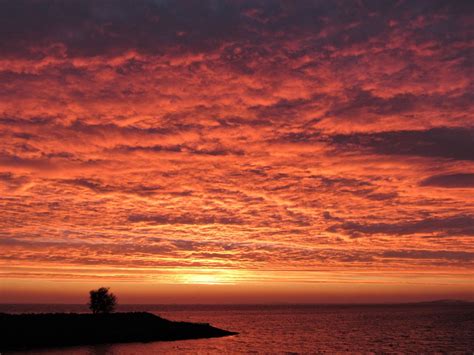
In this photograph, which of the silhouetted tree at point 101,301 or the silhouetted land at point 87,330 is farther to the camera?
the silhouetted tree at point 101,301

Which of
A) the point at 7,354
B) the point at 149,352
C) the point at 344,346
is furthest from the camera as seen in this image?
the point at 344,346

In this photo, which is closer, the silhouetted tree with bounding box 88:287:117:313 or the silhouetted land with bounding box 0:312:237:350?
the silhouetted land with bounding box 0:312:237:350

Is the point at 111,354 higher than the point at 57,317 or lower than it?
lower

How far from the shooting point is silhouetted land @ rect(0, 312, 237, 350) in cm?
7856

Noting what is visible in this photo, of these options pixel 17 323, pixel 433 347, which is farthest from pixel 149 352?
pixel 433 347

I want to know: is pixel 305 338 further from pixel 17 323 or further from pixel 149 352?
pixel 17 323

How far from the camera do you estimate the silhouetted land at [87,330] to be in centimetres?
7856

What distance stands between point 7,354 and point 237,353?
33265 mm

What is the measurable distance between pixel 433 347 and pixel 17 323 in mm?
73841

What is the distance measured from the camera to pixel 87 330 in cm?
8912

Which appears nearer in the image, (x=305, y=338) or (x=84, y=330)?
(x=84, y=330)

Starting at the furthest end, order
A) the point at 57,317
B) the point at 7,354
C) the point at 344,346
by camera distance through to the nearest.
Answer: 1. the point at 57,317
2. the point at 344,346
3. the point at 7,354

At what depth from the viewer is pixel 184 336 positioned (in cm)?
9525

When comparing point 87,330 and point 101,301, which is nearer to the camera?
point 87,330
